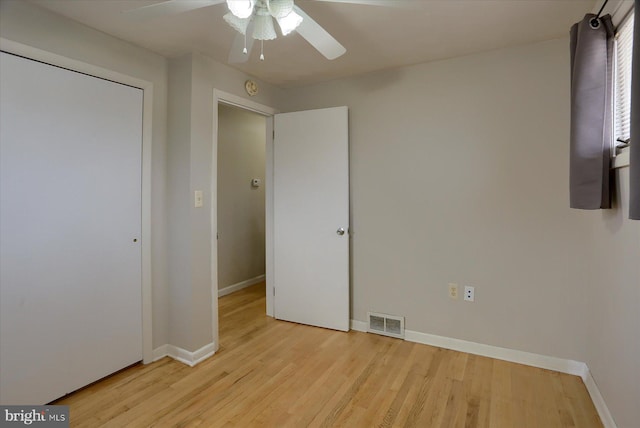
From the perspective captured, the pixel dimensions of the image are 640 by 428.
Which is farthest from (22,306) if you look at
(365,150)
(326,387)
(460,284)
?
(460,284)

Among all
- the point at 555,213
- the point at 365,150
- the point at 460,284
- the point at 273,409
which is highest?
the point at 365,150

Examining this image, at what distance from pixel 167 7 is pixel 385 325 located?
2652 millimetres

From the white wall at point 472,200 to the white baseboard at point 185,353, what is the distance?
1287 millimetres

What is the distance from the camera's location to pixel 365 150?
2.91m

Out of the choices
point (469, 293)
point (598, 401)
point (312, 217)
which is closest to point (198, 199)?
point (312, 217)

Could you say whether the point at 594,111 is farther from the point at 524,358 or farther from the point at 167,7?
the point at 167,7

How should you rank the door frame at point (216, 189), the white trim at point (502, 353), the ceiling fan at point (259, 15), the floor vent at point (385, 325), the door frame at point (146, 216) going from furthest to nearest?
the floor vent at point (385, 325), the door frame at point (216, 189), the door frame at point (146, 216), the white trim at point (502, 353), the ceiling fan at point (259, 15)

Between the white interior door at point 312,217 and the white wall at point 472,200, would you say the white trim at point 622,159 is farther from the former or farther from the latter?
the white interior door at point 312,217

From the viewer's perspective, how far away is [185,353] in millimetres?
2436

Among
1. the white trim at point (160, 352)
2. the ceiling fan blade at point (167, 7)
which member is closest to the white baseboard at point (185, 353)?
the white trim at point (160, 352)

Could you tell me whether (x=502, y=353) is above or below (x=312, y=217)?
below

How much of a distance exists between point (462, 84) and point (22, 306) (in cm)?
320

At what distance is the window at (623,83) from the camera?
158cm

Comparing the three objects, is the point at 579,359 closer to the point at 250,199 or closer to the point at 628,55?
the point at 628,55
